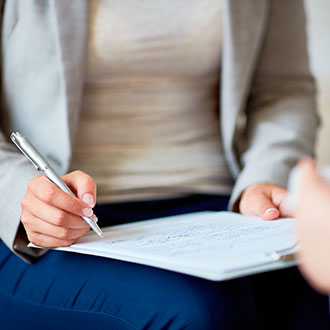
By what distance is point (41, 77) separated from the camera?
2.06 ft

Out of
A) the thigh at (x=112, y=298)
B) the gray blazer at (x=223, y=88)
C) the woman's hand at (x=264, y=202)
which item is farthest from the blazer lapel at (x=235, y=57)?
the thigh at (x=112, y=298)

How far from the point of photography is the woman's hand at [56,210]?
43cm

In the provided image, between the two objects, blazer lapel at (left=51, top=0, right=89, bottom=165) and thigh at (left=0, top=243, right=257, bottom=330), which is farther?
blazer lapel at (left=51, top=0, right=89, bottom=165)

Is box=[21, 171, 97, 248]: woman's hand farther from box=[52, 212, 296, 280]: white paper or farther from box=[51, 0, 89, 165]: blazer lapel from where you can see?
box=[51, 0, 89, 165]: blazer lapel

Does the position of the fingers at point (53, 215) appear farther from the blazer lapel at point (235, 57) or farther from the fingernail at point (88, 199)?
the blazer lapel at point (235, 57)

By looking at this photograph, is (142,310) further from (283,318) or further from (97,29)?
(97,29)

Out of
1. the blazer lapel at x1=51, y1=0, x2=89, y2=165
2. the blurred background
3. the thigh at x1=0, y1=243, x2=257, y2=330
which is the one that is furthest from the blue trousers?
the blurred background

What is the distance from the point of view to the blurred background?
120 cm

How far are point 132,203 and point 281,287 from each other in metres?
0.23

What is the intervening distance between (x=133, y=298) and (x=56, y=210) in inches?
4.3

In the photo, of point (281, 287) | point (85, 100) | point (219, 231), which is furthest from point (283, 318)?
point (85, 100)

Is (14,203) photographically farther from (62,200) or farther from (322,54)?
(322,54)

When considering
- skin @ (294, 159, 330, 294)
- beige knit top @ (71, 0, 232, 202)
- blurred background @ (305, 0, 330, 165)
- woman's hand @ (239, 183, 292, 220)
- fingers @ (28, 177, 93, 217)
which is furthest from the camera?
blurred background @ (305, 0, 330, 165)

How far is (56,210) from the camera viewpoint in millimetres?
435
